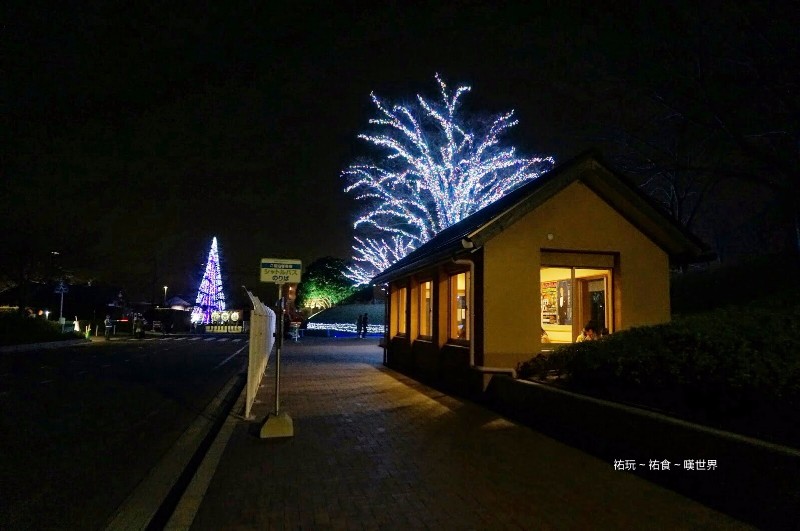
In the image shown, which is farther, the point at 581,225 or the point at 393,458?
the point at 581,225

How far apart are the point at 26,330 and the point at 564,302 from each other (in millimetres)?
30348

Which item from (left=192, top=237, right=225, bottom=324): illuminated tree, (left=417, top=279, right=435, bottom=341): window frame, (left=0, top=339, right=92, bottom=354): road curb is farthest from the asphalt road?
(left=192, top=237, right=225, bottom=324): illuminated tree

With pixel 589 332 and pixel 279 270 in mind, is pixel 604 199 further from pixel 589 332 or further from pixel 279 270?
pixel 279 270

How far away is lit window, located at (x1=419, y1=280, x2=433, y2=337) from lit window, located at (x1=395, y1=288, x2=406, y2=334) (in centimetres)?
175

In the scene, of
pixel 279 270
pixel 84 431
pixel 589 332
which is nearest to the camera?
pixel 84 431

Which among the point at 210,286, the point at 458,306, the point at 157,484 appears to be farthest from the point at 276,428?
the point at 210,286

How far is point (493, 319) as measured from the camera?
38.1 ft

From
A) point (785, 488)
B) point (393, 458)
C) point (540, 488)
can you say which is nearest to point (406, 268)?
point (393, 458)

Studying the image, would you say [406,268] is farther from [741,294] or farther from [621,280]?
[741,294]

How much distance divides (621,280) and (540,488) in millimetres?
7349

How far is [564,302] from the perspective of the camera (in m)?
14.8

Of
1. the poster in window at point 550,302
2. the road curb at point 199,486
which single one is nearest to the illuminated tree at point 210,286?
the poster in window at point 550,302

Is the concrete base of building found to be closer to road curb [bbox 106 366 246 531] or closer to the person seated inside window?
road curb [bbox 106 366 246 531]

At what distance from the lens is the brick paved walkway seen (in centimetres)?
515
